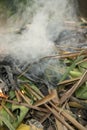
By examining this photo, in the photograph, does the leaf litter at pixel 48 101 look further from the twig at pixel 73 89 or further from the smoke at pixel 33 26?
the smoke at pixel 33 26

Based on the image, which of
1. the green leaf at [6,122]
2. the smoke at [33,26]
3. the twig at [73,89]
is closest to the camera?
the green leaf at [6,122]

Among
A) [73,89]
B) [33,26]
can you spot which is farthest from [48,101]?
[33,26]

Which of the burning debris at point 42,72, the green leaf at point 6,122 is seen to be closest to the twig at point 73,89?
the burning debris at point 42,72

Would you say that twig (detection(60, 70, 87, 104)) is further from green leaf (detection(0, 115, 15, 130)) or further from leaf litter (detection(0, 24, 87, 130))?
green leaf (detection(0, 115, 15, 130))

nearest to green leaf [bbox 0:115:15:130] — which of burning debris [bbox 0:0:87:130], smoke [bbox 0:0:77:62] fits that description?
burning debris [bbox 0:0:87:130]

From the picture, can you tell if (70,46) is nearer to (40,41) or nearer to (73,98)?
(40,41)

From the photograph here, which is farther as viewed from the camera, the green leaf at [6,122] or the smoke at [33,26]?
the smoke at [33,26]

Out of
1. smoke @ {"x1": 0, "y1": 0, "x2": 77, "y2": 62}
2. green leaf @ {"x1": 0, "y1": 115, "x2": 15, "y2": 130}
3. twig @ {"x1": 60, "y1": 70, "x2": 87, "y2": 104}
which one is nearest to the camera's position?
green leaf @ {"x1": 0, "y1": 115, "x2": 15, "y2": 130}

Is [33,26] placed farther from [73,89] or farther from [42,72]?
[73,89]
